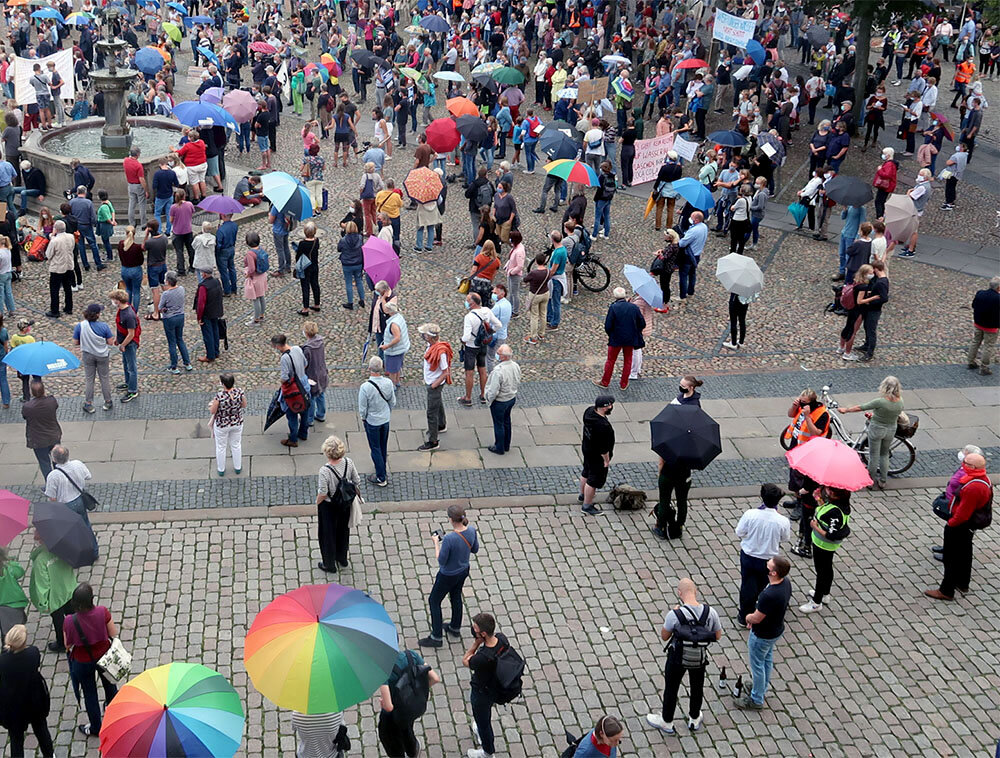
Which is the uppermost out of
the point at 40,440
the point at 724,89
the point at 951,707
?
the point at 724,89

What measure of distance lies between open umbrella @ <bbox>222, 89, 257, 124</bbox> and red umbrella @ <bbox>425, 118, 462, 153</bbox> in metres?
4.77

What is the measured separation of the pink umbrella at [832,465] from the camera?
965 centimetres

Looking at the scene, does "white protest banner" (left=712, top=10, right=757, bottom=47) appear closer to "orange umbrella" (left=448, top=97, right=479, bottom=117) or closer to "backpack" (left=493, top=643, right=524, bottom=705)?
→ "orange umbrella" (left=448, top=97, right=479, bottom=117)

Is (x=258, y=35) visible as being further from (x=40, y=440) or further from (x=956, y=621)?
(x=956, y=621)

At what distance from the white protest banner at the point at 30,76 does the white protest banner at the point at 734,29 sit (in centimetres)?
1582

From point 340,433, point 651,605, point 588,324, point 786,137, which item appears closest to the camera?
point 651,605

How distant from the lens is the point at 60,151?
70.1 ft

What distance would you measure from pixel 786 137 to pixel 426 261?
11224mm

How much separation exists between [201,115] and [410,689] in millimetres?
16079

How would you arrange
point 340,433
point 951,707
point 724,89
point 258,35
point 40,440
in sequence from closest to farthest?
point 951,707 → point 40,440 → point 340,433 → point 724,89 → point 258,35

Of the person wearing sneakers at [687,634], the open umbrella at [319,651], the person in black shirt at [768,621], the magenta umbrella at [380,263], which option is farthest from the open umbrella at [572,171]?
the open umbrella at [319,651]

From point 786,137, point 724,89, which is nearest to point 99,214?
point 786,137

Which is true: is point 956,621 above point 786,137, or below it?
below

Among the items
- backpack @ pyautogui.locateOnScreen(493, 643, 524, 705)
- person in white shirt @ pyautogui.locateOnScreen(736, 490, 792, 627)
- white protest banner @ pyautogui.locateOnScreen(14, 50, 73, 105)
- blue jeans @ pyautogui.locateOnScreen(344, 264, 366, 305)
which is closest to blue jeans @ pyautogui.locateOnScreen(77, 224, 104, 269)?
blue jeans @ pyautogui.locateOnScreen(344, 264, 366, 305)
